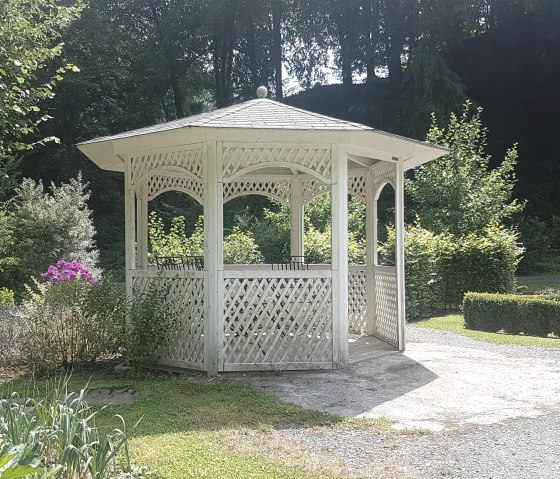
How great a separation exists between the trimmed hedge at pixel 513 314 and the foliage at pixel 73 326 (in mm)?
6399

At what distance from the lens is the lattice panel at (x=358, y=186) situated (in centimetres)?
942

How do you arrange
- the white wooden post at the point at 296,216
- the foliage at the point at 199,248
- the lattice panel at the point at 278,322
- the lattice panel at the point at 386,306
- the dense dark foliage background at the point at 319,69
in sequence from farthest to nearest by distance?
the dense dark foliage background at the point at 319,69, the foliage at the point at 199,248, the white wooden post at the point at 296,216, the lattice panel at the point at 386,306, the lattice panel at the point at 278,322

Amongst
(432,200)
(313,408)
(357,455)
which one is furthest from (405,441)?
(432,200)

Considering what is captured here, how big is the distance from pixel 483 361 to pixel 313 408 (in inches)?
123

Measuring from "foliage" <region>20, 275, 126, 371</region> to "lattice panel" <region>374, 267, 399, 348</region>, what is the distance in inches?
140

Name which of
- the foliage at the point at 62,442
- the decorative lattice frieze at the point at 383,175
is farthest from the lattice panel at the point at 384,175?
the foliage at the point at 62,442

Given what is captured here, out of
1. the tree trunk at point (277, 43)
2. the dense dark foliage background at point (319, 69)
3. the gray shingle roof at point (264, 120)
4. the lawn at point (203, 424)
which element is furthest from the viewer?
the tree trunk at point (277, 43)

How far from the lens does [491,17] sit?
2808 cm

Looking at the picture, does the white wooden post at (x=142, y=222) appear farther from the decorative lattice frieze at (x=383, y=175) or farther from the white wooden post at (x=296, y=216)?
the decorative lattice frieze at (x=383, y=175)

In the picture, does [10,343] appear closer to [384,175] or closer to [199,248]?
[384,175]

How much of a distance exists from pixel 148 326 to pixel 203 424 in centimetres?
234

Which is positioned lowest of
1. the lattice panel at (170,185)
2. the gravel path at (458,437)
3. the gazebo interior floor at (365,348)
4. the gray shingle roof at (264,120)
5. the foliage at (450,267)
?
the gravel path at (458,437)

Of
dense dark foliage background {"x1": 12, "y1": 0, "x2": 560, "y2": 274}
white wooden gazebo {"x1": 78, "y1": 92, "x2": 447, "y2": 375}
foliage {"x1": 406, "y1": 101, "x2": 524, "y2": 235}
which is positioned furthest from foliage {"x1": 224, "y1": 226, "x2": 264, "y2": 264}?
dense dark foliage background {"x1": 12, "y1": 0, "x2": 560, "y2": 274}

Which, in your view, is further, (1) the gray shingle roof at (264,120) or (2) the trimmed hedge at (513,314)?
(2) the trimmed hedge at (513,314)
